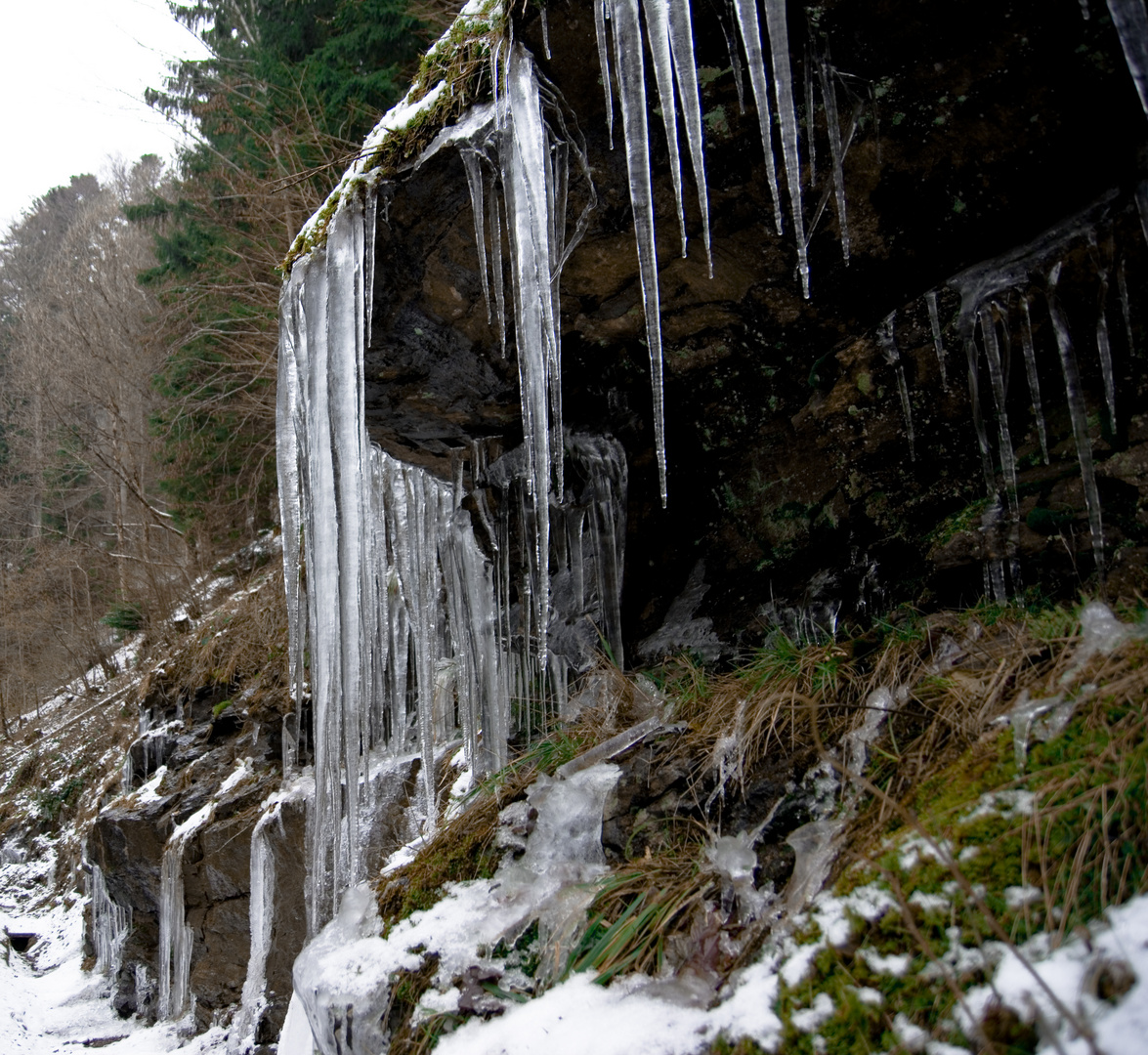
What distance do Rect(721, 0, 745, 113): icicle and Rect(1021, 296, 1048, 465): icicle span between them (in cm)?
115

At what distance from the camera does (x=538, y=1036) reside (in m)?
1.69

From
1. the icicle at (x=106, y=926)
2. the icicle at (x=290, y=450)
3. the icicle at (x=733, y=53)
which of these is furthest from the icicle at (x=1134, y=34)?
the icicle at (x=106, y=926)

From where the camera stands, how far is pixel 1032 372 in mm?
2471

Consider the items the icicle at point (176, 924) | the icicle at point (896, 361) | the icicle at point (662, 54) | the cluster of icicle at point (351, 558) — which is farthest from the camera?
the icicle at point (176, 924)

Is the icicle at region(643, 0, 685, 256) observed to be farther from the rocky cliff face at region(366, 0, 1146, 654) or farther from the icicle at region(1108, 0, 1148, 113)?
the icicle at region(1108, 0, 1148, 113)

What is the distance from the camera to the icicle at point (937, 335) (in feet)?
9.05

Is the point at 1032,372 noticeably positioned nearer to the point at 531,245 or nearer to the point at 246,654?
the point at 531,245

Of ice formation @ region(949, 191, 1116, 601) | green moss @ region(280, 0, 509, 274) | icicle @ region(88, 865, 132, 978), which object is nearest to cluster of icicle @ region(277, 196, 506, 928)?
green moss @ region(280, 0, 509, 274)

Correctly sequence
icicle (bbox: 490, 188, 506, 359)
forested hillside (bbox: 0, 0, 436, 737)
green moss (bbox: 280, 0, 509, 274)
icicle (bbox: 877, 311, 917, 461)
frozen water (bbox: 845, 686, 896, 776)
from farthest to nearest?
1. forested hillside (bbox: 0, 0, 436, 737)
2. icicle (bbox: 877, 311, 917, 461)
3. icicle (bbox: 490, 188, 506, 359)
4. green moss (bbox: 280, 0, 509, 274)
5. frozen water (bbox: 845, 686, 896, 776)

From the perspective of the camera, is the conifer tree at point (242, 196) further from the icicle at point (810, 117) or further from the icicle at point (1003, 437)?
the icicle at point (1003, 437)

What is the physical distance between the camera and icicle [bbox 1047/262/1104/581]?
2189mm

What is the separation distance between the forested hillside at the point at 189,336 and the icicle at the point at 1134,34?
95.2 inches

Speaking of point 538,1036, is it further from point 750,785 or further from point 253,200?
point 253,200

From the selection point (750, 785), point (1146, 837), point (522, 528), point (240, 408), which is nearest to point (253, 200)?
point (240, 408)
